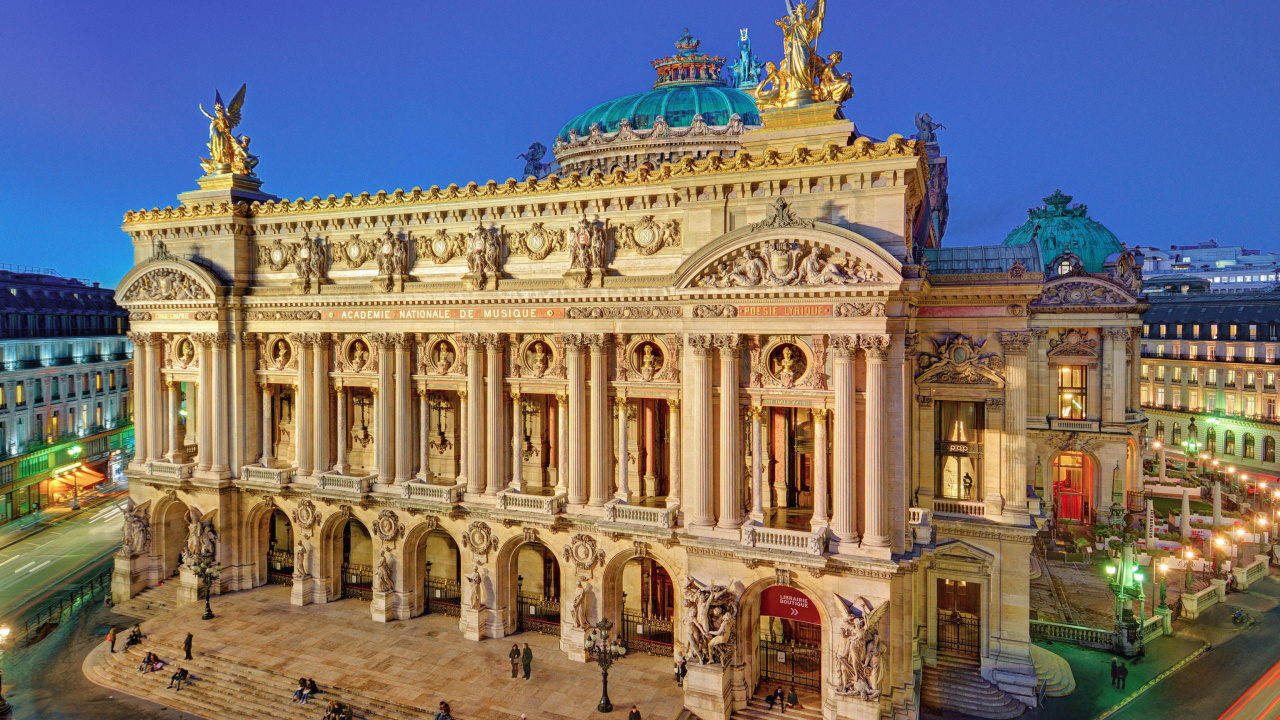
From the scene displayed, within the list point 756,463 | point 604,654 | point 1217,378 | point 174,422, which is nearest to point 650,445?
point 756,463

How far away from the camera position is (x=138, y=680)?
30.2 meters

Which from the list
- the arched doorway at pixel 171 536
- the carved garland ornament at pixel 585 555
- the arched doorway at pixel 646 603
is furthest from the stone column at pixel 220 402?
the arched doorway at pixel 646 603

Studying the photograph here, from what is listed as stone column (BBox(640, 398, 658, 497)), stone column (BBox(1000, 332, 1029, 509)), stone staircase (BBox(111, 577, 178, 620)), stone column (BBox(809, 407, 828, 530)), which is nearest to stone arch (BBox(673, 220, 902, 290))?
stone column (BBox(809, 407, 828, 530))

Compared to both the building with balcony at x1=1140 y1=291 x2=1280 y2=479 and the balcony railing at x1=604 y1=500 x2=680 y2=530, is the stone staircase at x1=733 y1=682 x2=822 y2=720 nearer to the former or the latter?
the balcony railing at x1=604 y1=500 x2=680 y2=530

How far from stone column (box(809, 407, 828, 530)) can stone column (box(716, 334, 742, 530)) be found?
2.73 m

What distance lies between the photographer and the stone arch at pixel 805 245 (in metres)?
23.8

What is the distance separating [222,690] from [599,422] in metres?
18.4

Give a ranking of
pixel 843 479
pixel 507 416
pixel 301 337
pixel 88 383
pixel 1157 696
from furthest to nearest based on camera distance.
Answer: pixel 88 383, pixel 301 337, pixel 507 416, pixel 1157 696, pixel 843 479

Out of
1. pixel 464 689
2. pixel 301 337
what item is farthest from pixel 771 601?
pixel 301 337

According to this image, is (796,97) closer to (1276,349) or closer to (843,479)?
(843,479)

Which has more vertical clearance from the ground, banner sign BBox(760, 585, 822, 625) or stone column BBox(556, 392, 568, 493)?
stone column BBox(556, 392, 568, 493)

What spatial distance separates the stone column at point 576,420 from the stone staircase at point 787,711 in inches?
399

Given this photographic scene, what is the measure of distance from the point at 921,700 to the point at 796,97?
23.7 metres

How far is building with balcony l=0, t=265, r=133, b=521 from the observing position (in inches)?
2093
